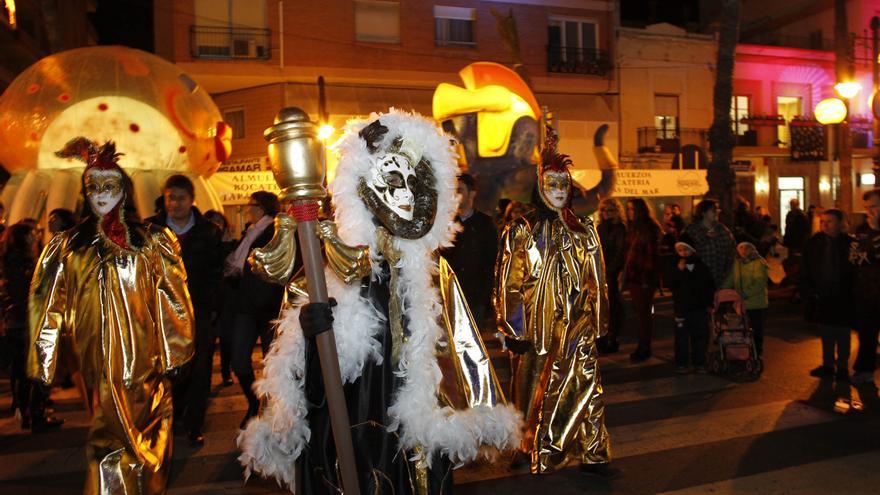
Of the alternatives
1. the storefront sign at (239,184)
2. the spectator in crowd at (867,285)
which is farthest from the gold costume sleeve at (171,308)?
the storefront sign at (239,184)

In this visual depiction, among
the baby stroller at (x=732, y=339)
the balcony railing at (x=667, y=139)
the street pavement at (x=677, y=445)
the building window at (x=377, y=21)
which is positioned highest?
the building window at (x=377, y=21)

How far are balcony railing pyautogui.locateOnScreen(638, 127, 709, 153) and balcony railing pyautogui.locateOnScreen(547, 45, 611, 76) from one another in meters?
2.53

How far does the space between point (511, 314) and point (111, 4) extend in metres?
27.9

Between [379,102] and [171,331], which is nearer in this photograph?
[171,331]

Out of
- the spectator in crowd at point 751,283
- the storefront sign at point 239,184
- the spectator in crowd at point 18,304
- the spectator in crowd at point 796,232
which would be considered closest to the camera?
the spectator in crowd at point 18,304

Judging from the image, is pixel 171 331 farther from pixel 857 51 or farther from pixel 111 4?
pixel 857 51

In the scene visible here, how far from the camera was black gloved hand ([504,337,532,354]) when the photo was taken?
4.95 m

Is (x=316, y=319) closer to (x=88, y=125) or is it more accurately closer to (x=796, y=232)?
(x=88, y=125)

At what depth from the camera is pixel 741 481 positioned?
502cm

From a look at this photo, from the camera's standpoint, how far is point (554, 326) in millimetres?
5066

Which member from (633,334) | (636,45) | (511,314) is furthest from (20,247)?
(636,45)

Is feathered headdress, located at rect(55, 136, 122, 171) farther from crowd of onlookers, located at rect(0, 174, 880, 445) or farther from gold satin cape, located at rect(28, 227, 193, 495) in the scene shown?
crowd of onlookers, located at rect(0, 174, 880, 445)

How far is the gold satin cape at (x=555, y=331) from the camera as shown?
5.03m

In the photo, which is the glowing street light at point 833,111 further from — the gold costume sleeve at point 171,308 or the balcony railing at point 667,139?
the gold costume sleeve at point 171,308
